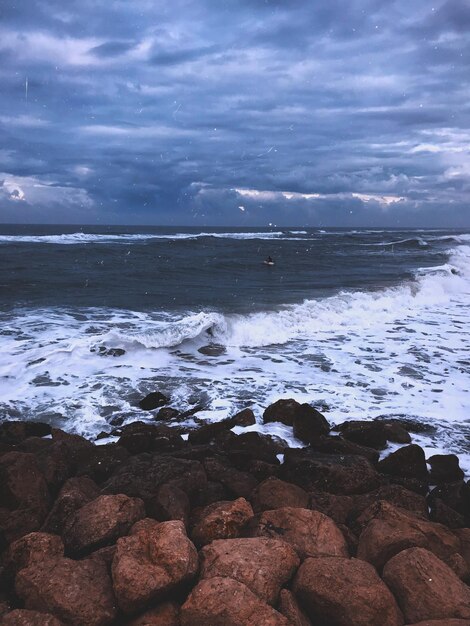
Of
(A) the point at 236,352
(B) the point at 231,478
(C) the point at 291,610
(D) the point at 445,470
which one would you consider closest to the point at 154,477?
(B) the point at 231,478

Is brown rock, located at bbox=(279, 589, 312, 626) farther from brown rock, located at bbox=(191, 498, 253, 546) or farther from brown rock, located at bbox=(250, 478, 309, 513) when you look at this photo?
brown rock, located at bbox=(250, 478, 309, 513)

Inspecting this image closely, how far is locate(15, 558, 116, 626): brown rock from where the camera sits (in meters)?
2.85

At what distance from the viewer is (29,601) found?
2975mm

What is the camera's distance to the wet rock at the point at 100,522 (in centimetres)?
357

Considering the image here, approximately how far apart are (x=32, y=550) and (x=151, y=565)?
103 centimetres

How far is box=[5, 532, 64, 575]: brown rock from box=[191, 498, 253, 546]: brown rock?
100 cm

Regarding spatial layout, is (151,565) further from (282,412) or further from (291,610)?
(282,412)

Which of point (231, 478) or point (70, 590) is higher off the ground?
point (70, 590)

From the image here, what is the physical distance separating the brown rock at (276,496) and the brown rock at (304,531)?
368mm

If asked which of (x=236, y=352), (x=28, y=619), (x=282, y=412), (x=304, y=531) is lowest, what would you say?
(x=236, y=352)

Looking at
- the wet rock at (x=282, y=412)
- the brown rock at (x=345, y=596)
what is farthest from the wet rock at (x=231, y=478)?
the wet rock at (x=282, y=412)

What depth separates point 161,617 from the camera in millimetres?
2887

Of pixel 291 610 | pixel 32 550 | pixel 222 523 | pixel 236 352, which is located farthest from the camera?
pixel 236 352

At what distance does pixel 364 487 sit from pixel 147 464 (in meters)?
2.12
